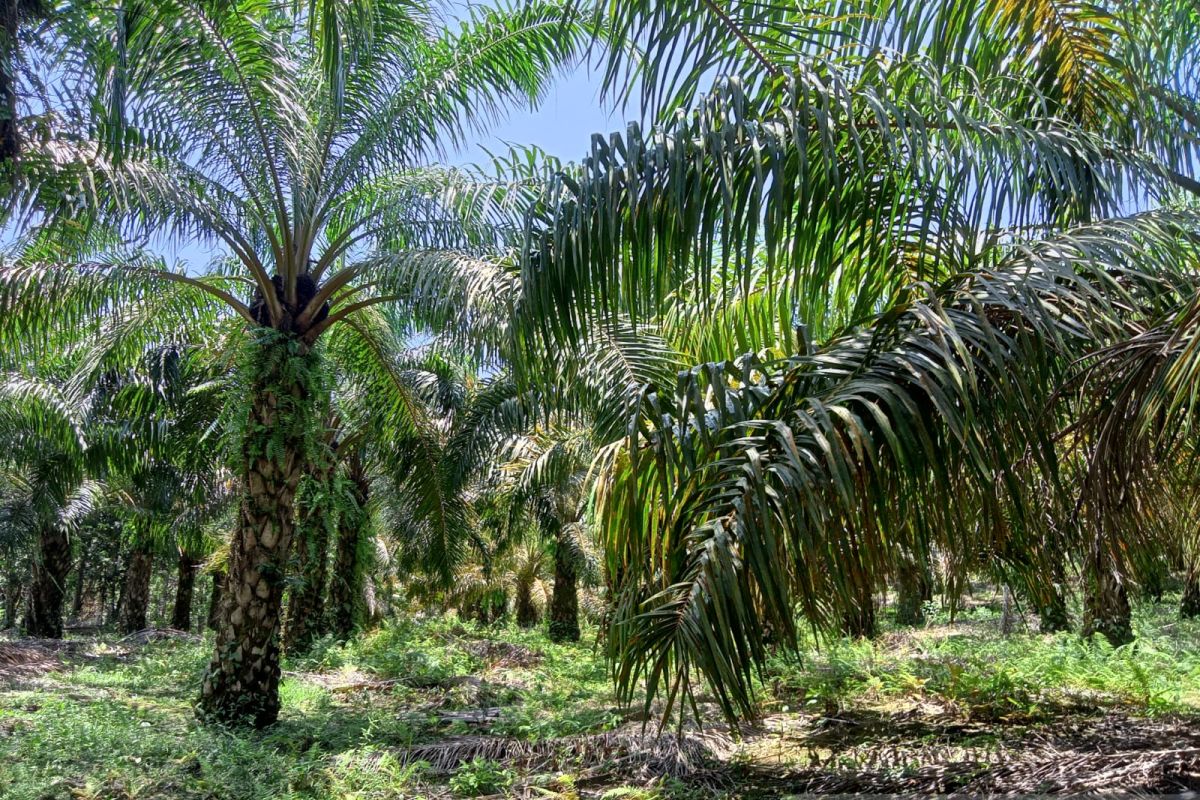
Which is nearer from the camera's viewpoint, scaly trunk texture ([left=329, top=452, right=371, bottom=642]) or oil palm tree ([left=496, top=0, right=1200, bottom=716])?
oil palm tree ([left=496, top=0, right=1200, bottom=716])

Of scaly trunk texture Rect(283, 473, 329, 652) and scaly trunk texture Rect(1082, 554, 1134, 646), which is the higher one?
scaly trunk texture Rect(283, 473, 329, 652)

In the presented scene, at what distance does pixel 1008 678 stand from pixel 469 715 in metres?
4.65

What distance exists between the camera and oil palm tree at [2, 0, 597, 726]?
25.1 feet

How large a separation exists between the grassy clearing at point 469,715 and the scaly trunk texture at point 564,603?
6.51 metres

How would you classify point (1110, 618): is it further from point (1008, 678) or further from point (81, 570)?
point (81, 570)

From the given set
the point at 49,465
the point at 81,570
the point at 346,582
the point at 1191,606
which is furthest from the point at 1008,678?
the point at 81,570

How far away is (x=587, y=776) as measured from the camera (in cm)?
614

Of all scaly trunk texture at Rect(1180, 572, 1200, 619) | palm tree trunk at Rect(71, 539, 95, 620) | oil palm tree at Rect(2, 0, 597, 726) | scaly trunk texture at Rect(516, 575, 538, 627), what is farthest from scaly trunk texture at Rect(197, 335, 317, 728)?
palm tree trunk at Rect(71, 539, 95, 620)

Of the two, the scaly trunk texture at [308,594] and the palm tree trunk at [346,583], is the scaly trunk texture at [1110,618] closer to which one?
the scaly trunk texture at [308,594]

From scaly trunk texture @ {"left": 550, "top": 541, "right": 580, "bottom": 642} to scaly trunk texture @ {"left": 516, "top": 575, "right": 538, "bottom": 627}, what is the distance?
20.9 ft

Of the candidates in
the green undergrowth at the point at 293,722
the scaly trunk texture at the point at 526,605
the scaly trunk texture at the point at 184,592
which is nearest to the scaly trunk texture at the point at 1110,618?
the green undergrowth at the point at 293,722

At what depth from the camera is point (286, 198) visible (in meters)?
8.78

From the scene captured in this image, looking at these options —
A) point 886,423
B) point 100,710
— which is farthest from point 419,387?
point 886,423

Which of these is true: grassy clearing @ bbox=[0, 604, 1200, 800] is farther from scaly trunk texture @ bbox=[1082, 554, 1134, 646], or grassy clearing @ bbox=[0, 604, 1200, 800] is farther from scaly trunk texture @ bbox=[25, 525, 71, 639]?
scaly trunk texture @ bbox=[25, 525, 71, 639]
